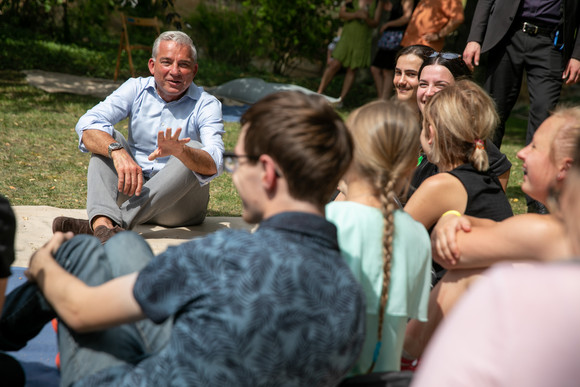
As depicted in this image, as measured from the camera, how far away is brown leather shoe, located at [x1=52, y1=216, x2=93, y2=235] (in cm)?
383

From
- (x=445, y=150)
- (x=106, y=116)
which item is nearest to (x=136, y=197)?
(x=106, y=116)

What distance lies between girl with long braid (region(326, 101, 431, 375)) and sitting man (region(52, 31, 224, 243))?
65.6 inches

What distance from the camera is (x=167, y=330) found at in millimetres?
1916

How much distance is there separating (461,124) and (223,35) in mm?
13203

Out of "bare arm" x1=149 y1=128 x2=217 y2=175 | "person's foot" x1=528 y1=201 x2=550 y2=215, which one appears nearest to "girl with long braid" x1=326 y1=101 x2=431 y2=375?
"bare arm" x1=149 y1=128 x2=217 y2=175

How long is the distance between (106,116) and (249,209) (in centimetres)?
256

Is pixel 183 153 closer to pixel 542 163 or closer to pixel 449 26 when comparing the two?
pixel 542 163

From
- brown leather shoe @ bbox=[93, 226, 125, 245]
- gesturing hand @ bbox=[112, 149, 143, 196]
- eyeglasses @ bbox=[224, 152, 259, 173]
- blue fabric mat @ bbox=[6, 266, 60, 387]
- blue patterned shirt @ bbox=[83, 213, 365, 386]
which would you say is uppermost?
eyeglasses @ bbox=[224, 152, 259, 173]

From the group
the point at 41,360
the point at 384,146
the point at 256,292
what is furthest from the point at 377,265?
the point at 41,360

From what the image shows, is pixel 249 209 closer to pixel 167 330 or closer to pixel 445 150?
pixel 167 330

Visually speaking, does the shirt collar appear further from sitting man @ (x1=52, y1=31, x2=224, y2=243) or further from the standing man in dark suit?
the standing man in dark suit

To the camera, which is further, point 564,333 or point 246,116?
point 246,116

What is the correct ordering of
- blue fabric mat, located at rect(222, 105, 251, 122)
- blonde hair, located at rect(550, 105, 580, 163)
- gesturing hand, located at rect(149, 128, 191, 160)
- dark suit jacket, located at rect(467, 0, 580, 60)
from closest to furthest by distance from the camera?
blonde hair, located at rect(550, 105, 580, 163)
gesturing hand, located at rect(149, 128, 191, 160)
dark suit jacket, located at rect(467, 0, 580, 60)
blue fabric mat, located at rect(222, 105, 251, 122)

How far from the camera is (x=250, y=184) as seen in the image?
1.71m
